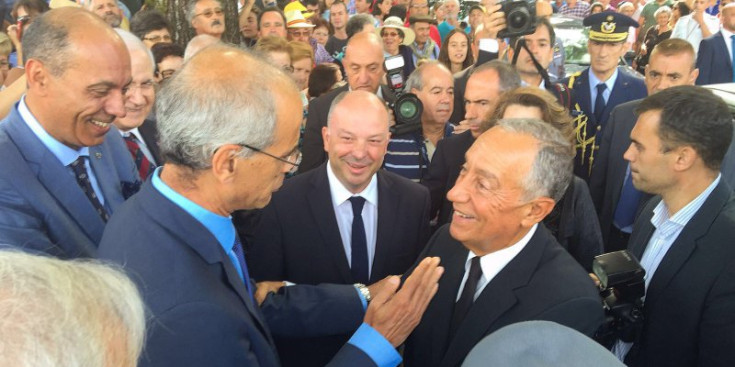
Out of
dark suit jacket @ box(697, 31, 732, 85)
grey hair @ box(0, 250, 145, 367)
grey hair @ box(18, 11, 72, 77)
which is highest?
grey hair @ box(18, 11, 72, 77)

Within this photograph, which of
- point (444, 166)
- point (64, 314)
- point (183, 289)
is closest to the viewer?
point (64, 314)

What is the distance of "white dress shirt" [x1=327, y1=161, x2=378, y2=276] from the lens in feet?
9.18

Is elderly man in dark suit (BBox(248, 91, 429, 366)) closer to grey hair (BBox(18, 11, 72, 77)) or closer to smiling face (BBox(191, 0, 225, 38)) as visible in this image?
grey hair (BBox(18, 11, 72, 77))

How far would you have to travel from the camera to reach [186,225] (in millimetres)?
1564

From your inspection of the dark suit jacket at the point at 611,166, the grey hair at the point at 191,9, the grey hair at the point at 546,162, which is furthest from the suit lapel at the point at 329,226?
the grey hair at the point at 191,9

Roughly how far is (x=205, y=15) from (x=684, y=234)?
13.8 ft

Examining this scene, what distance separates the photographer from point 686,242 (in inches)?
91.7

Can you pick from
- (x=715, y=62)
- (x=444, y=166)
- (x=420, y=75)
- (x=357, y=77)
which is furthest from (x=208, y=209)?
(x=715, y=62)

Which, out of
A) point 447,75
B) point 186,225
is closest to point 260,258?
point 186,225

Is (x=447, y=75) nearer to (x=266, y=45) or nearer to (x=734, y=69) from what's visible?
(x=266, y=45)

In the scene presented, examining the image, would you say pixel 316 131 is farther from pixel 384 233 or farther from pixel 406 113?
pixel 384 233

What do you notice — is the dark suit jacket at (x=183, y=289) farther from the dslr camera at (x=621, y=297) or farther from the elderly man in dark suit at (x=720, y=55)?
the elderly man in dark suit at (x=720, y=55)

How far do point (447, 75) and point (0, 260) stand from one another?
12.1 feet

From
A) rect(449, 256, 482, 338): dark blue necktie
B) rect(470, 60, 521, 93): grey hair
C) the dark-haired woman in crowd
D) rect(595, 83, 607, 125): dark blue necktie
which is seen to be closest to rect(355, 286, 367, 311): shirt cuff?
rect(449, 256, 482, 338): dark blue necktie
